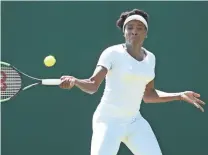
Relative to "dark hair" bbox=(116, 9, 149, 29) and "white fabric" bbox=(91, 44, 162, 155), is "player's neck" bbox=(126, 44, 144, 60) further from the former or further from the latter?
"dark hair" bbox=(116, 9, 149, 29)

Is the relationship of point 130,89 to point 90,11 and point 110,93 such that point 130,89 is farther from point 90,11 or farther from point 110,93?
point 90,11

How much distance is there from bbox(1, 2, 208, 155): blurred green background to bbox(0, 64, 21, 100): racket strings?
1.02m

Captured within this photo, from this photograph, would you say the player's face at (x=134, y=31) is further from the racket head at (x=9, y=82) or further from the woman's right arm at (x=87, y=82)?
the racket head at (x=9, y=82)

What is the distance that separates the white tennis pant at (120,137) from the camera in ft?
11.8

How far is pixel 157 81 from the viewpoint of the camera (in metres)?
5.32

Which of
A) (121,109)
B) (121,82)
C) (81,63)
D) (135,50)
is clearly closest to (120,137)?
(121,109)

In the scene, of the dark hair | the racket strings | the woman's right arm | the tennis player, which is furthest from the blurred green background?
the woman's right arm

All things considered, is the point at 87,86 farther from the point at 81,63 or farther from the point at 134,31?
the point at 81,63

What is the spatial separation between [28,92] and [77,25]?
2.36 feet

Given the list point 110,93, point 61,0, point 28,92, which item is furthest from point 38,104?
point 110,93

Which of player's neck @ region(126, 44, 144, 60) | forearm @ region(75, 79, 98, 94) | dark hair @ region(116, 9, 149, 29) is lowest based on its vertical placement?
forearm @ region(75, 79, 98, 94)

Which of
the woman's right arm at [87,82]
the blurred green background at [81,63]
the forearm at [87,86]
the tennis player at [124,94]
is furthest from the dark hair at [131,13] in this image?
the blurred green background at [81,63]

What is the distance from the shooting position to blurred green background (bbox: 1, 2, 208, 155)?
5.27 metres

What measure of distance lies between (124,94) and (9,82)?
0.92 m
